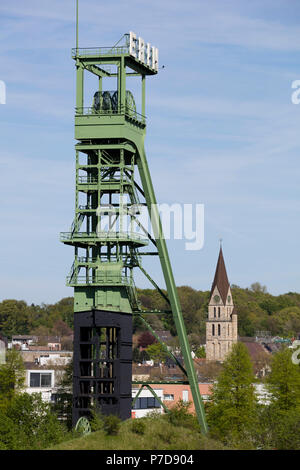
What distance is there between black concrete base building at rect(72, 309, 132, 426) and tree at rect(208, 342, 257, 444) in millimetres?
9312

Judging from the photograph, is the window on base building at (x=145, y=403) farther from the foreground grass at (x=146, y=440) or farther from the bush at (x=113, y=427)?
the bush at (x=113, y=427)

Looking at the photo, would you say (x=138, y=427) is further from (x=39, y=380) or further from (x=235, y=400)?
(x=39, y=380)

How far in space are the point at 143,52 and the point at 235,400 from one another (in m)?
30.7

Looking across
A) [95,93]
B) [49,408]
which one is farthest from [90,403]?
[95,93]

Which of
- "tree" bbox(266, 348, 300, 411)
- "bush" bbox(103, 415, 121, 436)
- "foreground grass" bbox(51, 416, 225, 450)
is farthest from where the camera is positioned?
"tree" bbox(266, 348, 300, 411)

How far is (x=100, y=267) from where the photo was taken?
79125mm

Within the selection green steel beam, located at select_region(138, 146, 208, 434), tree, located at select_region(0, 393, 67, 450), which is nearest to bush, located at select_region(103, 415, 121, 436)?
tree, located at select_region(0, 393, 67, 450)

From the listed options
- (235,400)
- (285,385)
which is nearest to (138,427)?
(235,400)

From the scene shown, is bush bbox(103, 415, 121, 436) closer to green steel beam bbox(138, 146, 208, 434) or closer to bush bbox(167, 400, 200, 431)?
bush bbox(167, 400, 200, 431)

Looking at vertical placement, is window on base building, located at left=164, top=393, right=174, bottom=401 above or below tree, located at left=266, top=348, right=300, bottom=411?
below

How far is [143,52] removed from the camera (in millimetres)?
82375

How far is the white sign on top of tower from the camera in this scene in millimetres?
80562
